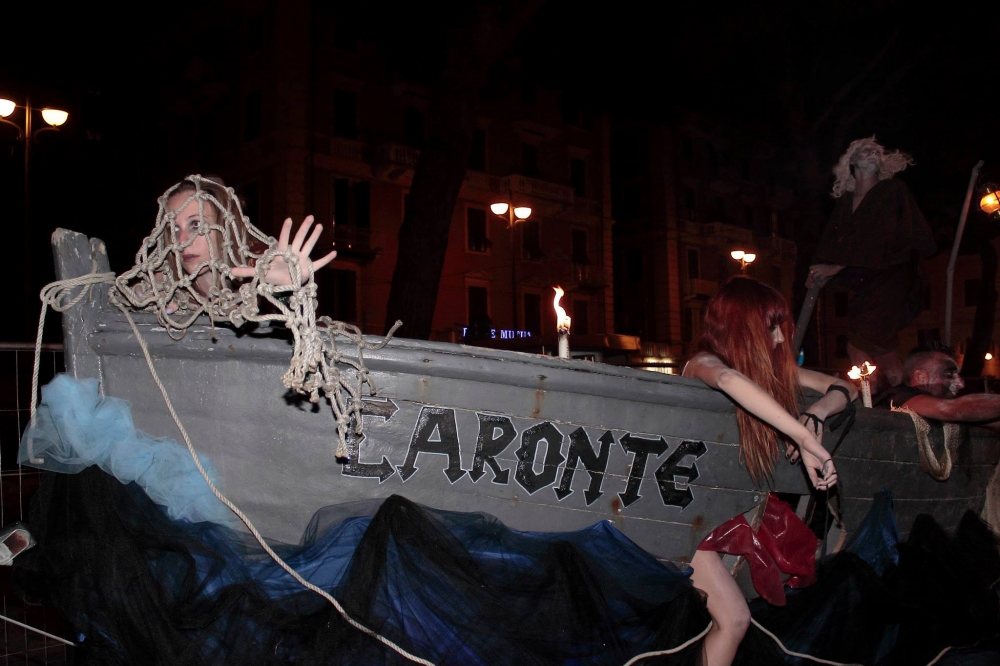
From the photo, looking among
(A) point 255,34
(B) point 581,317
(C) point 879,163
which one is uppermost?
(A) point 255,34

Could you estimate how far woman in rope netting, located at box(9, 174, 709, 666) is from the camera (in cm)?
218

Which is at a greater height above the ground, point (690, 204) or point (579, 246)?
point (690, 204)

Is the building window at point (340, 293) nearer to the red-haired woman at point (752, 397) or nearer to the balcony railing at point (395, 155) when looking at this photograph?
the balcony railing at point (395, 155)

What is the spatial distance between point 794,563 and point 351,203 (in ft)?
70.1

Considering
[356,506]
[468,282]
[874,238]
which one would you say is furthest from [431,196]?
[468,282]

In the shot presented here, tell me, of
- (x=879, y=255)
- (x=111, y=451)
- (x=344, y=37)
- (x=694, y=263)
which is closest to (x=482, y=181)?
(x=344, y=37)

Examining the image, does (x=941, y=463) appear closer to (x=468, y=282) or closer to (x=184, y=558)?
(x=184, y=558)

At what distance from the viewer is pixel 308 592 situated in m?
2.30

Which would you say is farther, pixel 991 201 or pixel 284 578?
pixel 991 201

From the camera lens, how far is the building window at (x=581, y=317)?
29.8 meters

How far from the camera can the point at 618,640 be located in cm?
244

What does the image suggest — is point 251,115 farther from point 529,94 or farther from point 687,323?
point 687,323

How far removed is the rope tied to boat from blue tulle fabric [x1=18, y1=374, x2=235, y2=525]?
3.37 m

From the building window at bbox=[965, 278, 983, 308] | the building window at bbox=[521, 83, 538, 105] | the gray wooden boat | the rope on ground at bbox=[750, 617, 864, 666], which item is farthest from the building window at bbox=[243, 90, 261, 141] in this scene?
the building window at bbox=[965, 278, 983, 308]
